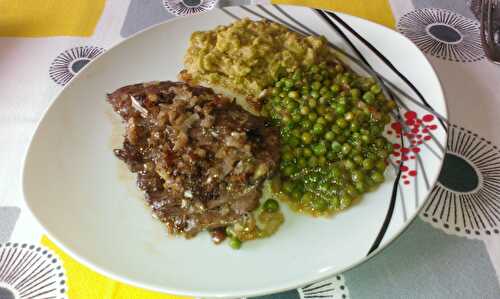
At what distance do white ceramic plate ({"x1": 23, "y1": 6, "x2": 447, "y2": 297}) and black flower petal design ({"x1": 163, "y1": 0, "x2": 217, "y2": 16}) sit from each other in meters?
1.26

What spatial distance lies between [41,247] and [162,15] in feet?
9.52

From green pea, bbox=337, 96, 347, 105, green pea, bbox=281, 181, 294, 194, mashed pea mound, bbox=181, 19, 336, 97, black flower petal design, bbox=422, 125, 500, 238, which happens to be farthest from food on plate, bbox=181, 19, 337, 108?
black flower petal design, bbox=422, 125, 500, 238

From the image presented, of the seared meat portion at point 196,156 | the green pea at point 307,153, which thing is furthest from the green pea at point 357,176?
the seared meat portion at point 196,156

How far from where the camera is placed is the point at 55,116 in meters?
3.49

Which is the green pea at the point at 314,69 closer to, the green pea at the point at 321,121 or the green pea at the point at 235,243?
the green pea at the point at 321,121

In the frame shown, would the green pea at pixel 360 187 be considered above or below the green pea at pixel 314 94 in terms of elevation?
below

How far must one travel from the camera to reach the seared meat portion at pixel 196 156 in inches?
114

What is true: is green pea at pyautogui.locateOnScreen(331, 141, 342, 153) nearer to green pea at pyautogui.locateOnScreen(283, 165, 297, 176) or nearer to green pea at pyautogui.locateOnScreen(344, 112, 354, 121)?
green pea at pyautogui.locateOnScreen(344, 112, 354, 121)

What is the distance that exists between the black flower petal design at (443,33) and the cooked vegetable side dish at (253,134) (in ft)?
3.45

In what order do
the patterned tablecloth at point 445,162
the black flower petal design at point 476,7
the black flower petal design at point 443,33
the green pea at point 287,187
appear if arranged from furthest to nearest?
the black flower petal design at point 476,7 → the black flower petal design at point 443,33 → the green pea at point 287,187 → the patterned tablecloth at point 445,162

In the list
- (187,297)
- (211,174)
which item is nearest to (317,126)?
(211,174)

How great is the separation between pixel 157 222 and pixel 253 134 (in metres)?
0.95

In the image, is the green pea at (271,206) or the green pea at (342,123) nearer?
the green pea at (271,206)

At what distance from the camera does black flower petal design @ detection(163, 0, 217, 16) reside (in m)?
4.70
